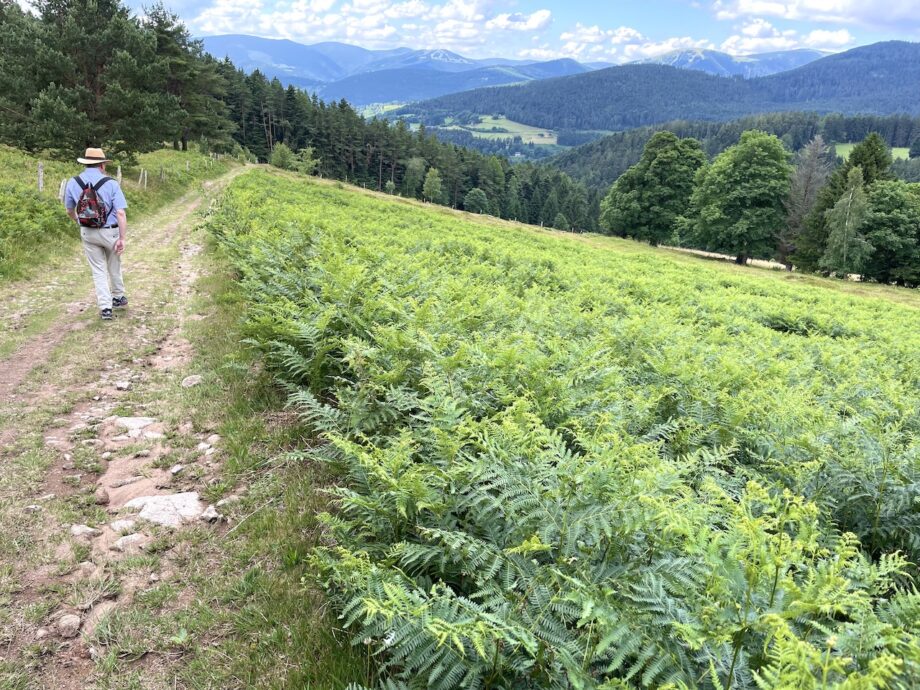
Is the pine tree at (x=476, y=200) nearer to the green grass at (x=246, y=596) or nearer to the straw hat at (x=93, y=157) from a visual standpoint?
the straw hat at (x=93, y=157)

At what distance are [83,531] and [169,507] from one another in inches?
24.5

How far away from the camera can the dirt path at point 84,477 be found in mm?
3385

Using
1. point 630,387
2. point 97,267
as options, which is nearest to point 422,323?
point 630,387

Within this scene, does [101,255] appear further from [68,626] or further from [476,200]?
[476,200]

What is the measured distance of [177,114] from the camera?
114ft

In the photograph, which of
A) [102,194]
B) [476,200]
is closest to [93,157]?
[102,194]

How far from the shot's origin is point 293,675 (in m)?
3.00

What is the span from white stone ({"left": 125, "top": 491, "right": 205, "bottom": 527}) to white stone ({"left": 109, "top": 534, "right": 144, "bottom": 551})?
0.21 metres

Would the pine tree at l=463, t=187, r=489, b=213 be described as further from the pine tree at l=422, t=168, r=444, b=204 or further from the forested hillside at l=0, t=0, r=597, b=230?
the pine tree at l=422, t=168, r=444, b=204

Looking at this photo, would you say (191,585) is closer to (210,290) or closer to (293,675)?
(293,675)

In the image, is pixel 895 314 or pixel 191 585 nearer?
pixel 191 585

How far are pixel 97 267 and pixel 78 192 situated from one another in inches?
55.2

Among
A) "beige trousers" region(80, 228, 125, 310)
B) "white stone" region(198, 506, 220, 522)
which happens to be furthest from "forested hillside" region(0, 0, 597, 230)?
"white stone" region(198, 506, 220, 522)

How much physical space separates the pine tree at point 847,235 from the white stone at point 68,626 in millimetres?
58714
